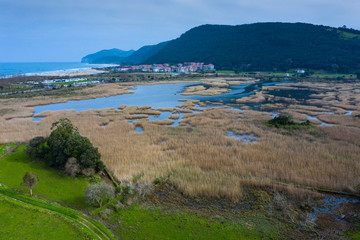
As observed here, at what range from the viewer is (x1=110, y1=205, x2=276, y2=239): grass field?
17.0 m

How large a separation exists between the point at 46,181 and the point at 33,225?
26.6 feet

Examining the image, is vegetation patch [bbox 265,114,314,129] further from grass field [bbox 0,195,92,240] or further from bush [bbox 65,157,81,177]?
grass field [bbox 0,195,92,240]

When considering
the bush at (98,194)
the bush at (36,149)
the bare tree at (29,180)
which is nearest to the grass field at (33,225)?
the bare tree at (29,180)

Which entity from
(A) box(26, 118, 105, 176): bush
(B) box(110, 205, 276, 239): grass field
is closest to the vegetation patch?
(B) box(110, 205, 276, 239): grass field

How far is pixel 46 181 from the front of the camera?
78.9ft

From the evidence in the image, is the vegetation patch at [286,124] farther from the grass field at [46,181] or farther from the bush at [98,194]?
the grass field at [46,181]

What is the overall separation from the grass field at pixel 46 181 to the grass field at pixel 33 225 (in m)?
2.80

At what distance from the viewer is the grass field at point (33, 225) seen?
52.0 feet

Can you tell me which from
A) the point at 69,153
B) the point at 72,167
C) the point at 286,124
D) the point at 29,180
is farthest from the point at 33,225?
the point at 286,124

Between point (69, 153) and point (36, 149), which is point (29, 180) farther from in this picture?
point (36, 149)

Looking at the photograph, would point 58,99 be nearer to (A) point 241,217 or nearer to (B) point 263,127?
(B) point 263,127

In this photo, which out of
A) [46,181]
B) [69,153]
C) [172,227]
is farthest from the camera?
[69,153]

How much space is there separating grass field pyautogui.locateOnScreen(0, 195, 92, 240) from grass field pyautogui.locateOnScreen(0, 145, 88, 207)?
2802 millimetres

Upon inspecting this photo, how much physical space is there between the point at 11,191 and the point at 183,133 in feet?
92.4
